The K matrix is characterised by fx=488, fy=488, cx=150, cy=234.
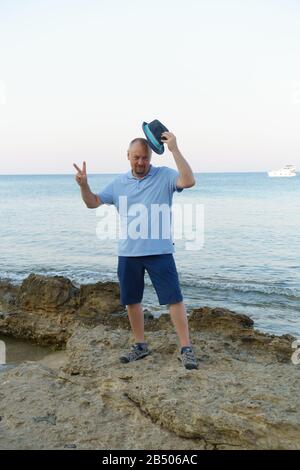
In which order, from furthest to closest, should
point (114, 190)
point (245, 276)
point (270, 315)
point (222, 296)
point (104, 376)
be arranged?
1. point (245, 276)
2. point (222, 296)
3. point (270, 315)
4. point (114, 190)
5. point (104, 376)

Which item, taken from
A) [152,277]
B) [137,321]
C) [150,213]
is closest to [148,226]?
[150,213]

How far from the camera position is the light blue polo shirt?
4.33m

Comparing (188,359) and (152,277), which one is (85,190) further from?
(188,359)

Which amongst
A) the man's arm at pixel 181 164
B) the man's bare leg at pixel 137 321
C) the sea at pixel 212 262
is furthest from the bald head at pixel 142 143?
the sea at pixel 212 262

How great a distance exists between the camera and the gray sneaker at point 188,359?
409 centimetres

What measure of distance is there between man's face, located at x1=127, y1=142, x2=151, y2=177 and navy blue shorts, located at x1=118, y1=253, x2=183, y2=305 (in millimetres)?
784

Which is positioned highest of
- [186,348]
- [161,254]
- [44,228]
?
[161,254]

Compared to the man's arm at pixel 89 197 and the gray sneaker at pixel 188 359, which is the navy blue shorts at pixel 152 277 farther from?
the man's arm at pixel 89 197

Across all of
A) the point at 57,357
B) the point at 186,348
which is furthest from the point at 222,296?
the point at 186,348

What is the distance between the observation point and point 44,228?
88.3 feet

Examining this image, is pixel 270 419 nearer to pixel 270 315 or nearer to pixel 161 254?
pixel 161 254

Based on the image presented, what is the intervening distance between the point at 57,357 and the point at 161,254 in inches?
111

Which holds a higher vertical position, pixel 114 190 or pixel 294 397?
pixel 114 190

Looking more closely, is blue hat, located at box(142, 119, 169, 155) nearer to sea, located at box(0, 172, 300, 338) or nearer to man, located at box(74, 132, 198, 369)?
man, located at box(74, 132, 198, 369)
